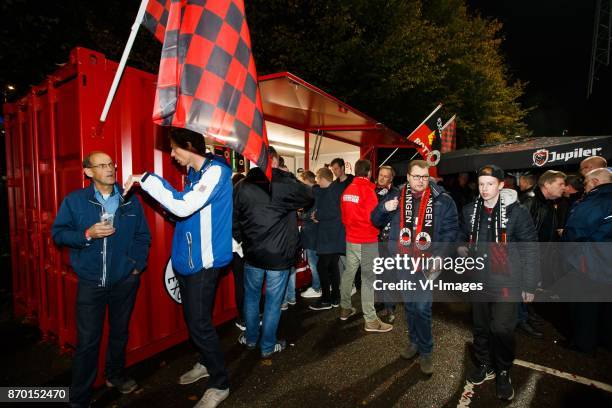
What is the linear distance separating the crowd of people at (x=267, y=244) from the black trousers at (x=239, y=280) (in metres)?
0.02

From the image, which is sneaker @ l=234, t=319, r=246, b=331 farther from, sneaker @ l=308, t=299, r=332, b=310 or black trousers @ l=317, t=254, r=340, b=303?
black trousers @ l=317, t=254, r=340, b=303

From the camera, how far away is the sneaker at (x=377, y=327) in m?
4.13

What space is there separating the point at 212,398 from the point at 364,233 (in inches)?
98.5

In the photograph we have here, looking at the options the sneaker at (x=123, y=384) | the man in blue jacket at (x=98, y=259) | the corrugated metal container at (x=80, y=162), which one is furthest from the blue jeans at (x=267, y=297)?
the sneaker at (x=123, y=384)

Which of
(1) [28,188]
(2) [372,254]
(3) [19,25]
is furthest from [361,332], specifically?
(3) [19,25]

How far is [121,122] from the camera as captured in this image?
3.06 metres

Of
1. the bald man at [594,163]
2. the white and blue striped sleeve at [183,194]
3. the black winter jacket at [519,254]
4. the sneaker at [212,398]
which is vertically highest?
the bald man at [594,163]

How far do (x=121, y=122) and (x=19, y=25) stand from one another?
5651mm

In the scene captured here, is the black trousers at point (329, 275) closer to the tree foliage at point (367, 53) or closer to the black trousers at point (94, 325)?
the black trousers at point (94, 325)

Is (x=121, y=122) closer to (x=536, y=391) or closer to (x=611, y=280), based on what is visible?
(x=536, y=391)

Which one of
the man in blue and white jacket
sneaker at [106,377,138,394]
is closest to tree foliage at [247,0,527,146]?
the man in blue and white jacket

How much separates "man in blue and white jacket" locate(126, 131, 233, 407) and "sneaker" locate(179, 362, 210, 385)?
43 cm

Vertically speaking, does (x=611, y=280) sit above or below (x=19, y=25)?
below

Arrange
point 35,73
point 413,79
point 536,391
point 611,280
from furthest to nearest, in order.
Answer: point 413,79 < point 35,73 < point 611,280 < point 536,391
